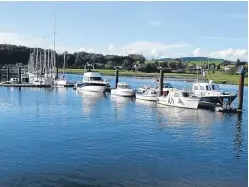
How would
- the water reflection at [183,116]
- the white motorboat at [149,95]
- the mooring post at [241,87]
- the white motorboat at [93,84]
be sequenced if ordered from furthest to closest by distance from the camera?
the white motorboat at [93,84], the white motorboat at [149,95], the mooring post at [241,87], the water reflection at [183,116]

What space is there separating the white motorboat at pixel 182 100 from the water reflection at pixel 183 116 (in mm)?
1332

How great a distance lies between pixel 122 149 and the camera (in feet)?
128

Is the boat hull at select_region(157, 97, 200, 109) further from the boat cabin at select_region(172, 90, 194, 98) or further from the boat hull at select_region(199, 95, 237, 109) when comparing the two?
the boat hull at select_region(199, 95, 237, 109)

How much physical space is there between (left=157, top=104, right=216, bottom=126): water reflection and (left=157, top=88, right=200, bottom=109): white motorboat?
4.37ft

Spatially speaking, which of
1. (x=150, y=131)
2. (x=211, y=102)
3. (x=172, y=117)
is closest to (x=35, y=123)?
(x=150, y=131)

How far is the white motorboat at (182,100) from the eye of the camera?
73.2 m

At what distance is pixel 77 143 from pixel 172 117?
24553 mm

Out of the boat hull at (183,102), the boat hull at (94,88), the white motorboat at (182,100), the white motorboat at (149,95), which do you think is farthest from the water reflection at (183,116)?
the boat hull at (94,88)

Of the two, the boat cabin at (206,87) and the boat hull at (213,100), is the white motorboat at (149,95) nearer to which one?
the boat cabin at (206,87)

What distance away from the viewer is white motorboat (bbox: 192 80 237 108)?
7325cm

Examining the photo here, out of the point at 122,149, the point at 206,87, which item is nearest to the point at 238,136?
the point at 122,149

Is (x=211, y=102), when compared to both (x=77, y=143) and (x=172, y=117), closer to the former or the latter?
(x=172, y=117)

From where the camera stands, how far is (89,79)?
11706 centimetres

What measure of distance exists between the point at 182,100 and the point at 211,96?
5.37 metres
